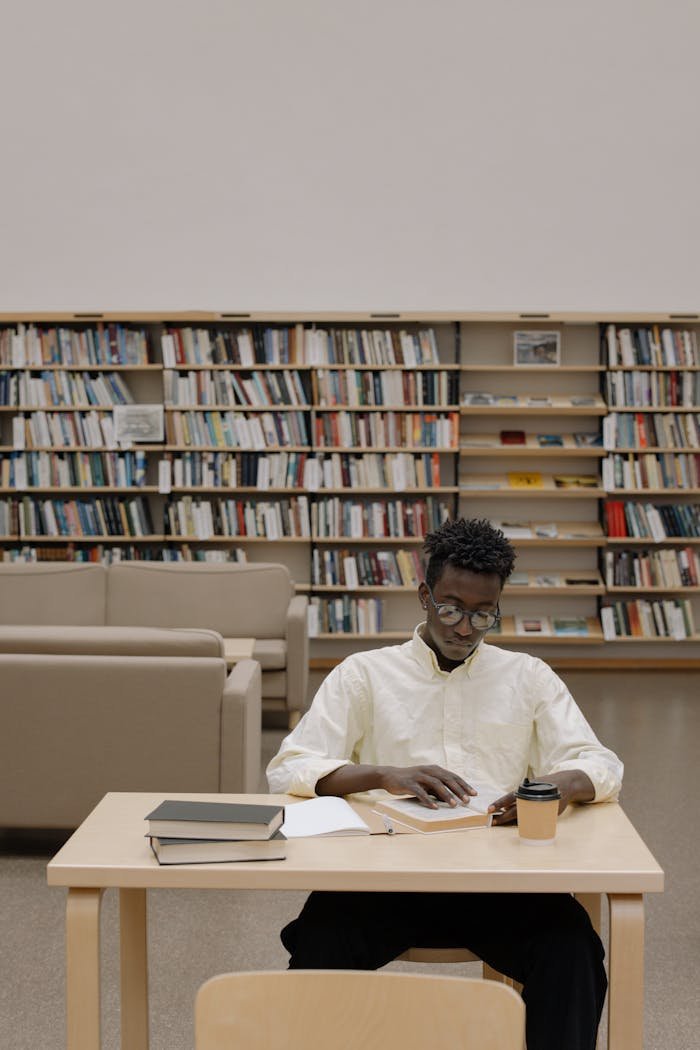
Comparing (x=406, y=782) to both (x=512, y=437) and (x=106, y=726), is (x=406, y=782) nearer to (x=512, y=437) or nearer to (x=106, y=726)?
(x=106, y=726)

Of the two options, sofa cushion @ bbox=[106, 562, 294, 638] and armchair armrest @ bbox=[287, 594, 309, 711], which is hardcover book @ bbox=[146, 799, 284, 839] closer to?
armchair armrest @ bbox=[287, 594, 309, 711]

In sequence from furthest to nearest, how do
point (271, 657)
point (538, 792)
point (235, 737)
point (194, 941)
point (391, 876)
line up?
point (271, 657) → point (235, 737) → point (194, 941) → point (538, 792) → point (391, 876)

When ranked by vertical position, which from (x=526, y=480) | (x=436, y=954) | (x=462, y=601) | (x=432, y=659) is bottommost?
(x=436, y=954)

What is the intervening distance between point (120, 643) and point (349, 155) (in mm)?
5185

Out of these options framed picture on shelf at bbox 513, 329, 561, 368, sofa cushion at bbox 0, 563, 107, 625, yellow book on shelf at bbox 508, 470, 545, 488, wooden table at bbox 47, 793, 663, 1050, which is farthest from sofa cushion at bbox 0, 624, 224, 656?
framed picture on shelf at bbox 513, 329, 561, 368

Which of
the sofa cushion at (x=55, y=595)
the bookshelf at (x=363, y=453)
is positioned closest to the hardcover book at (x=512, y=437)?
the bookshelf at (x=363, y=453)

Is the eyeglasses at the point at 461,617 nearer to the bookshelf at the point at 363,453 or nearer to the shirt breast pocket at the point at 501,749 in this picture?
the shirt breast pocket at the point at 501,749

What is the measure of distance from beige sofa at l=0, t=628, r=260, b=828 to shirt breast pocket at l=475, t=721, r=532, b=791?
1.59 metres

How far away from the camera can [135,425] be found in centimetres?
790

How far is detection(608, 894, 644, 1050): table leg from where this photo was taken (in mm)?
1722

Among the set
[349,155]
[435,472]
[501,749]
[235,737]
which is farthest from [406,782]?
[349,155]

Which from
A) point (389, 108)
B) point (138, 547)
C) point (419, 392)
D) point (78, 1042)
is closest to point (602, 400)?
point (419, 392)

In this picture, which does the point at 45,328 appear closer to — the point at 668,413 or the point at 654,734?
the point at 668,413

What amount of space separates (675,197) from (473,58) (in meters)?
1.72
